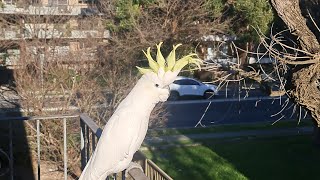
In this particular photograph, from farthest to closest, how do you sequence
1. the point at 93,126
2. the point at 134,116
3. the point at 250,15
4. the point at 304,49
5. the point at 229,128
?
the point at 250,15
the point at 229,128
the point at 304,49
the point at 93,126
the point at 134,116

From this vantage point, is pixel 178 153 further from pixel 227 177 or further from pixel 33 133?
pixel 33 133

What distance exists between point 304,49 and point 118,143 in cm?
339

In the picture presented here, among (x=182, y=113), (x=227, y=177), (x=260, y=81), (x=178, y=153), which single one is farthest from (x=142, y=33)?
(x=260, y=81)

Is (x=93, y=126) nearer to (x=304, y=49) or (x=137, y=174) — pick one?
(x=137, y=174)

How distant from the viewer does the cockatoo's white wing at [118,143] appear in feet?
6.63

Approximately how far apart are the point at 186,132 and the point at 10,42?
6.48 meters

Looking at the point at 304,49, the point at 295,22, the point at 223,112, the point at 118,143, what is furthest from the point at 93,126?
the point at 223,112

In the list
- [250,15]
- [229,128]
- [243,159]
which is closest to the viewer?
[243,159]

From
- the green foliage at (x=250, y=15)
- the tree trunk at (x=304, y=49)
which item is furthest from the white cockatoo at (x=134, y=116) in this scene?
the green foliage at (x=250, y=15)

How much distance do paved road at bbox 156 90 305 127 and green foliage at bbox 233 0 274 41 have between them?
264 cm

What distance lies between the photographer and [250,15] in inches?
742

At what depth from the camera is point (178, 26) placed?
1947 cm

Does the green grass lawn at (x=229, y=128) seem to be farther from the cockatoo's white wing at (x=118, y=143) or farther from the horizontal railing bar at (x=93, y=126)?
the cockatoo's white wing at (x=118, y=143)

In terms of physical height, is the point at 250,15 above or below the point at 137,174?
above
